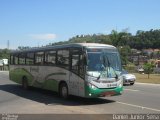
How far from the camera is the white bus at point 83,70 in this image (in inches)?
651

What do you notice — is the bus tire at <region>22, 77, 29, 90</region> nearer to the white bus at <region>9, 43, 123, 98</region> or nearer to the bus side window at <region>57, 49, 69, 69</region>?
the white bus at <region>9, 43, 123, 98</region>

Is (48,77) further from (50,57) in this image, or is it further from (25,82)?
(25,82)

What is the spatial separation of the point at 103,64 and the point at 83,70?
3.16ft

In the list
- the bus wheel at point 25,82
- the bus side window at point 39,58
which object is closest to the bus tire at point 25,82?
the bus wheel at point 25,82

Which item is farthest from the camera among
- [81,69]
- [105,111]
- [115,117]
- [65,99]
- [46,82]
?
[46,82]

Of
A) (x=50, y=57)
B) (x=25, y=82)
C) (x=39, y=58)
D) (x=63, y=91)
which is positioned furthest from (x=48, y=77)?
(x=25, y=82)

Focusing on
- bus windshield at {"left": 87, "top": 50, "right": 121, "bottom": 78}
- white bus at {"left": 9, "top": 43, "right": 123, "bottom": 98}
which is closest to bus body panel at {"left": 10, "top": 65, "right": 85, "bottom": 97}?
white bus at {"left": 9, "top": 43, "right": 123, "bottom": 98}

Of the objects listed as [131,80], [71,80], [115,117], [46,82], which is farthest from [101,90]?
[131,80]

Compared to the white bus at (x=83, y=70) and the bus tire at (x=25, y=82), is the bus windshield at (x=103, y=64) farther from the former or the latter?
the bus tire at (x=25, y=82)

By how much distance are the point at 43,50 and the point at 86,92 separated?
6.44m

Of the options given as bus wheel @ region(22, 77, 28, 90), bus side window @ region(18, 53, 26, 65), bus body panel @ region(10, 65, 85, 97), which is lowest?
bus wheel @ region(22, 77, 28, 90)

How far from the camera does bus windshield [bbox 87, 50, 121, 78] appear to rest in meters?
16.6

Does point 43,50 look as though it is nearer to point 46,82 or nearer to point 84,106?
point 46,82

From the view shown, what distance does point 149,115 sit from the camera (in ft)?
42.5
